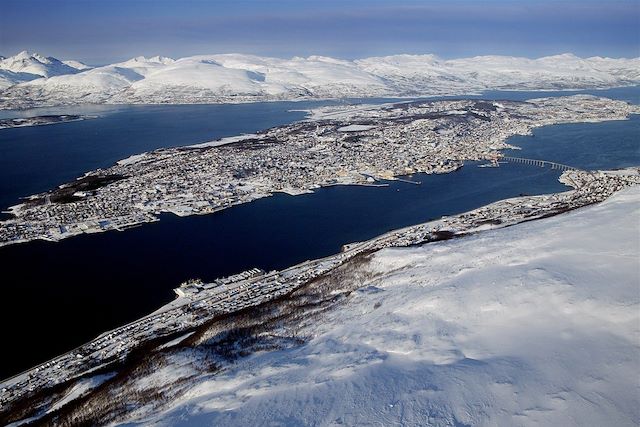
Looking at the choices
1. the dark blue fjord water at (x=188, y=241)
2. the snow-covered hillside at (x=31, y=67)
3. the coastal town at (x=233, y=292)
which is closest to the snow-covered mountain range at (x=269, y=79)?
the snow-covered hillside at (x=31, y=67)

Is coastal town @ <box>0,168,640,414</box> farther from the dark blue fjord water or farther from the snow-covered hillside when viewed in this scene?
the snow-covered hillside

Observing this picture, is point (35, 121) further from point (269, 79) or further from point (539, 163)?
point (539, 163)

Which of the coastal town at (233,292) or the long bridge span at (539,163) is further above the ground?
the long bridge span at (539,163)

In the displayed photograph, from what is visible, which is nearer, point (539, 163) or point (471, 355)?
point (471, 355)

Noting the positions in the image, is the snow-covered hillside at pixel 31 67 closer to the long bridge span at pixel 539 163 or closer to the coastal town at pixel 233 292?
the long bridge span at pixel 539 163

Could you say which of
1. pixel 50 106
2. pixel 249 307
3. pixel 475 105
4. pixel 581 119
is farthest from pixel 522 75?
pixel 249 307

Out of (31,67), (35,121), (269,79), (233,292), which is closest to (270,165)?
(233,292)

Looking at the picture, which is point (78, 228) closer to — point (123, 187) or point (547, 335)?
point (123, 187)

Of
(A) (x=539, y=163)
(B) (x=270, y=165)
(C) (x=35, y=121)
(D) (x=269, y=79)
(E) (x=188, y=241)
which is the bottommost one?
(E) (x=188, y=241)
